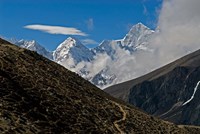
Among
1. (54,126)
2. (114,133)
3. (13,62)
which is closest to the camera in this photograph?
(54,126)

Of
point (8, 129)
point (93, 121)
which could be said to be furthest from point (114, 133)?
point (8, 129)

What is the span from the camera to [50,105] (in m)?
85.8

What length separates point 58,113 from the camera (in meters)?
84.2

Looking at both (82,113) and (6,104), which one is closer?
(6,104)

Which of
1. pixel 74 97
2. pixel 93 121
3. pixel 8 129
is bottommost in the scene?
pixel 8 129

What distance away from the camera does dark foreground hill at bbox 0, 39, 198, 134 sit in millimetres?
73750

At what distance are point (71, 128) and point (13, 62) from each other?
1044 inches

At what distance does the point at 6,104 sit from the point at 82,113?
21.9 meters

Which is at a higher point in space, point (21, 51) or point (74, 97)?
point (21, 51)

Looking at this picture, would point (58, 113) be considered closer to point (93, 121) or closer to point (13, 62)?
point (93, 121)

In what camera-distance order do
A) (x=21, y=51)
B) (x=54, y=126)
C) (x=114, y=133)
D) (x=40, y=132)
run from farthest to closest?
(x=21, y=51) < (x=114, y=133) < (x=54, y=126) < (x=40, y=132)

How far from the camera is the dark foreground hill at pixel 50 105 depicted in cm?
7375

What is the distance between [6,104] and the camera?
74.1 metres

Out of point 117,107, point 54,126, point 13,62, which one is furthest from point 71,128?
point 117,107
